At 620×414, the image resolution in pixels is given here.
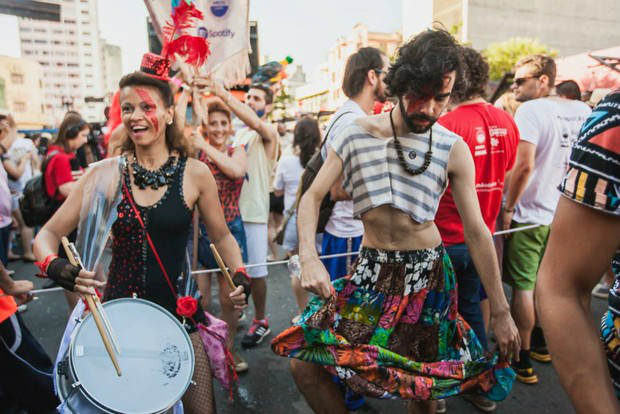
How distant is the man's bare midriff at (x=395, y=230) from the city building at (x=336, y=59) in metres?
58.0

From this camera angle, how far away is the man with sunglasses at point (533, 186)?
3514mm

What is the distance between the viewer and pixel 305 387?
206 cm

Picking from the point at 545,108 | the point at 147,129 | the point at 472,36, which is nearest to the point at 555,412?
the point at 545,108

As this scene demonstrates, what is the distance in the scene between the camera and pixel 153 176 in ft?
7.40

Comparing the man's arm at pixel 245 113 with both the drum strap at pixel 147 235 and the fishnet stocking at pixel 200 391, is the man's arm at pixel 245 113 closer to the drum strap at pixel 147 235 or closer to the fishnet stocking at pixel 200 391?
the drum strap at pixel 147 235

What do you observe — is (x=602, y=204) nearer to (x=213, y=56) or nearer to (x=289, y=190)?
(x=213, y=56)

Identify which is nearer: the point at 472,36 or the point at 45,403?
the point at 45,403

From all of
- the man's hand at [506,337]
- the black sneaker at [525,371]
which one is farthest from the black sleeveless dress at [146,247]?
the black sneaker at [525,371]

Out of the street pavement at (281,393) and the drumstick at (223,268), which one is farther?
the street pavement at (281,393)

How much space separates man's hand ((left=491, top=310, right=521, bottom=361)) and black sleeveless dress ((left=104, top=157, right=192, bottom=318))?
1.56 meters

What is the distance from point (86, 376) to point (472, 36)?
159 ft

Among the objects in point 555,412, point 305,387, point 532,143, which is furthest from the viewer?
point 532,143

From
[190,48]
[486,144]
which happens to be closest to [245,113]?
[190,48]

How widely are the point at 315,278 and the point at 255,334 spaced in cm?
241
